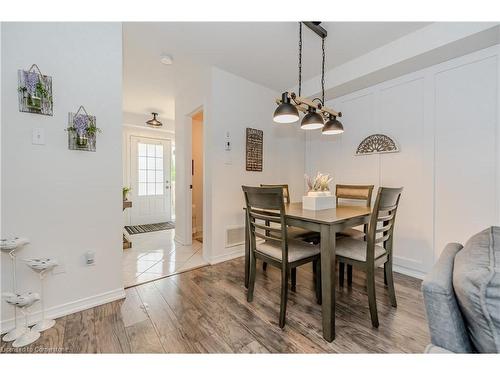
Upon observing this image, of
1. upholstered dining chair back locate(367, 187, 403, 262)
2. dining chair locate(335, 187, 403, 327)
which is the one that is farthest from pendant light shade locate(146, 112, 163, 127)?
upholstered dining chair back locate(367, 187, 403, 262)

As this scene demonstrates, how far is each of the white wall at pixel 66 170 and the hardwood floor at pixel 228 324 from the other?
0.92 ft

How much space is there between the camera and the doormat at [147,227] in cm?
445

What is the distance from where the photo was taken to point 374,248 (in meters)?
1.56

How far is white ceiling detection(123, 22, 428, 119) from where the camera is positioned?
80.2 inches

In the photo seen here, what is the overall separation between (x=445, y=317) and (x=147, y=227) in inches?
201

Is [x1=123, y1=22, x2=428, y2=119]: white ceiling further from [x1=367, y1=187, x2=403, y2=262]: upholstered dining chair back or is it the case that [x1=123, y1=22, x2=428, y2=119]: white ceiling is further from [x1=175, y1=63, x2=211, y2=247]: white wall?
[x1=367, y1=187, x2=403, y2=262]: upholstered dining chair back

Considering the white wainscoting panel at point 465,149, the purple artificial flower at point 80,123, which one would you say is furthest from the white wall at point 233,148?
the white wainscoting panel at point 465,149

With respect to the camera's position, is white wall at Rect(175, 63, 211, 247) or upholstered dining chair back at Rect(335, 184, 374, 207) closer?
upholstered dining chair back at Rect(335, 184, 374, 207)

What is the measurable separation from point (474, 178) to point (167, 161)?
5.44m

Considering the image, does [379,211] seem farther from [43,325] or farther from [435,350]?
[43,325]

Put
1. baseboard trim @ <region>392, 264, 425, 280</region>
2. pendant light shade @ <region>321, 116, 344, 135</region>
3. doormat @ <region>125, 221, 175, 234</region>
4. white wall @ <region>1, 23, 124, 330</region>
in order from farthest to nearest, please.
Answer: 1. doormat @ <region>125, 221, 175, 234</region>
2. baseboard trim @ <region>392, 264, 425, 280</region>
3. pendant light shade @ <region>321, 116, 344, 135</region>
4. white wall @ <region>1, 23, 124, 330</region>

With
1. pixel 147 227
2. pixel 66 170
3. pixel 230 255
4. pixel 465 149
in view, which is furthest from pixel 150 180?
pixel 465 149

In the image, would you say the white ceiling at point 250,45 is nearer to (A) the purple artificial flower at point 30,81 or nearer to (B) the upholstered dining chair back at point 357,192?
(A) the purple artificial flower at point 30,81

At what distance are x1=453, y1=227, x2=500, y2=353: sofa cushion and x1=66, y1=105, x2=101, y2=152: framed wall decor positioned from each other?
224 cm
